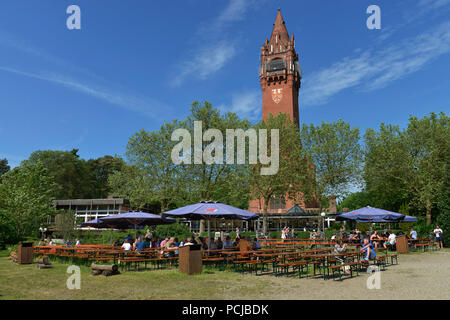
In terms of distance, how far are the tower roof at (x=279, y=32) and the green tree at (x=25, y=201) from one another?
40301 mm

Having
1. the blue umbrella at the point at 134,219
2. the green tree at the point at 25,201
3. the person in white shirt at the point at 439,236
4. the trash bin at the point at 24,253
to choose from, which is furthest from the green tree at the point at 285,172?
the trash bin at the point at 24,253

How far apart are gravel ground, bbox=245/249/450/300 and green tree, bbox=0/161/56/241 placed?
73.4 ft

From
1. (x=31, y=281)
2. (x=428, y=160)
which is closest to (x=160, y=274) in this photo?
(x=31, y=281)

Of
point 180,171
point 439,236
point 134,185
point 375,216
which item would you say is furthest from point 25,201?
point 439,236

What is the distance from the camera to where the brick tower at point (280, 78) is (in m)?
51.8

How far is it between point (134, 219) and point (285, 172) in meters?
18.3

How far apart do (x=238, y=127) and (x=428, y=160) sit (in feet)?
58.2

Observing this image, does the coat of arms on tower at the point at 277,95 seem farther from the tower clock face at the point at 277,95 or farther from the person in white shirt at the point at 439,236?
the person in white shirt at the point at 439,236

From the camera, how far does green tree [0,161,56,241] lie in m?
27.8

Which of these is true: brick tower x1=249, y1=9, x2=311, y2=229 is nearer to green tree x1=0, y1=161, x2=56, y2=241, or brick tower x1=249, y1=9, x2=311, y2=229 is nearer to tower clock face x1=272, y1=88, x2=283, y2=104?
tower clock face x1=272, y1=88, x2=283, y2=104

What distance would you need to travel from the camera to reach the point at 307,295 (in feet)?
25.3

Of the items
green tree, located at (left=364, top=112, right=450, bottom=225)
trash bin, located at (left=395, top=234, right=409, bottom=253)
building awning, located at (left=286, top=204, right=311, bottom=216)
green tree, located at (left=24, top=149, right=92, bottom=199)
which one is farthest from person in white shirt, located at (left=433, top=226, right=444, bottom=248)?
green tree, located at (left=24, top=149, right=92, bottom=199)
